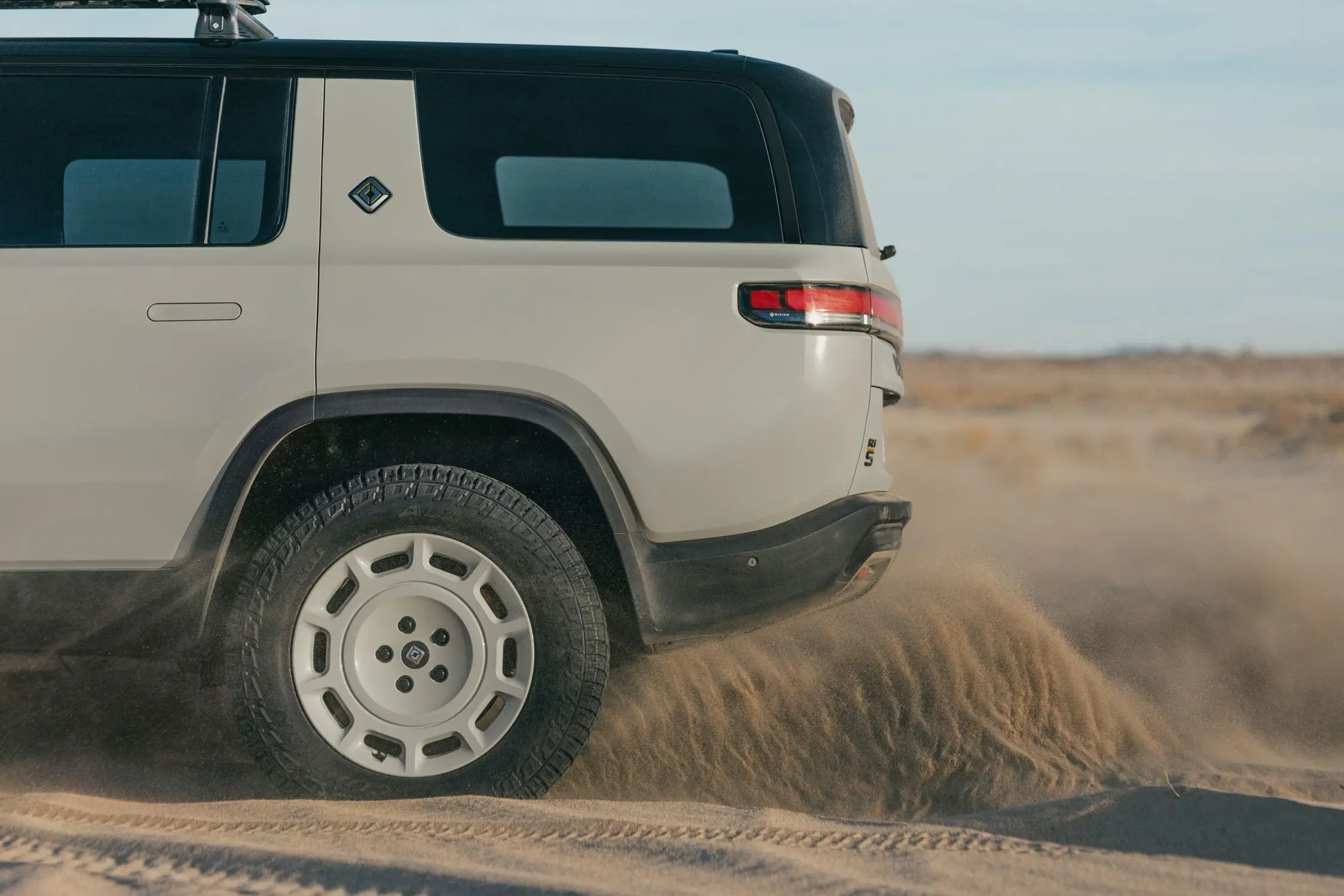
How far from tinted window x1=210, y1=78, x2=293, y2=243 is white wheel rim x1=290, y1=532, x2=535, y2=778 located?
2.97 feet

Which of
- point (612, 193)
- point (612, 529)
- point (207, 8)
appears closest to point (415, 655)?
point (612, 529)

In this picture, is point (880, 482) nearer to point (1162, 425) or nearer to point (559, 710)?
point (559, 710)

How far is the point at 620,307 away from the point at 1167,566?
5246 mm

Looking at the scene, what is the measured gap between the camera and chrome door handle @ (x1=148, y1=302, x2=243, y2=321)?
3.35m

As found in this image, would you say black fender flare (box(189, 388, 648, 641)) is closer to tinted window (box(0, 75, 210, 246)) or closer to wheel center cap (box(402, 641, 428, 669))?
wheel center cap (box(402, 641, 428, 669))

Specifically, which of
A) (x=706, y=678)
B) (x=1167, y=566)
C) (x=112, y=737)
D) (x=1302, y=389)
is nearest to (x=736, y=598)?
(x=706, y=678)

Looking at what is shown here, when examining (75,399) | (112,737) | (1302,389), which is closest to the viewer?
(75,399)

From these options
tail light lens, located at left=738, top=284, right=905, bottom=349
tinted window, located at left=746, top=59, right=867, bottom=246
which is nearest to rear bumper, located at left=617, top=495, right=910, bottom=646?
tail light lens, located at left=738, top=284, right=905, bottom=349

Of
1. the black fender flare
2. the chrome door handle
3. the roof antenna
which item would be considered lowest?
the black fender flare

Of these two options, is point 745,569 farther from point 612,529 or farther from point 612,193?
point 612,193

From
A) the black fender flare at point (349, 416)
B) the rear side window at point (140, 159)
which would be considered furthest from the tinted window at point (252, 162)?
the black fender flare at point (349, 416)

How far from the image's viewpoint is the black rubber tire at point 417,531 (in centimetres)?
337

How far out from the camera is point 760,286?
3.40m

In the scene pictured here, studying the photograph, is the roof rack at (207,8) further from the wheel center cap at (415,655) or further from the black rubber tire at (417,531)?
the wheel center cap at (415,655)
